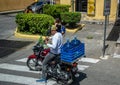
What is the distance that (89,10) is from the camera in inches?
963

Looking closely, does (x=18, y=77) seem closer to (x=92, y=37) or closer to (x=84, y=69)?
(x=84, y=69)

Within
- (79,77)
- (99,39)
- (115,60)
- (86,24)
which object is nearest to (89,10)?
(86,24)

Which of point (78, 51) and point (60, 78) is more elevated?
point (78, 51)

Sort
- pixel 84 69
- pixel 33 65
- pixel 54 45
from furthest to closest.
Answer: pixel 84 69 < pixel 33 65 < pixel 54 45

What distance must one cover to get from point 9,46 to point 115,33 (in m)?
7.58

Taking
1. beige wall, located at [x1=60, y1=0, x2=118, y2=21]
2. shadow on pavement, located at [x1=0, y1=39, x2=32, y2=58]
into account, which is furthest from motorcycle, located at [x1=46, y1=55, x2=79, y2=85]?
beige wall, located at [x1=60, y1=0, x2=118, y2=21]

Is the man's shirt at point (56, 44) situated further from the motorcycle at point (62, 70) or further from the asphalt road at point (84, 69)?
the asphalt road at point (84, 69)

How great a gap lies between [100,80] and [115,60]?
300cm

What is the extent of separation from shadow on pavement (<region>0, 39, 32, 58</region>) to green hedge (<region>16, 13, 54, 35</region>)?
177cm

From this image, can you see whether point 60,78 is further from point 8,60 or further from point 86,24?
point 86,24

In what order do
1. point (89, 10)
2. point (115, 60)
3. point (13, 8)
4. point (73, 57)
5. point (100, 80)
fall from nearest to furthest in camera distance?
point (73, 57) < point (100, 80) < point (115, 60) < point (89, 10) < point (13, 8)

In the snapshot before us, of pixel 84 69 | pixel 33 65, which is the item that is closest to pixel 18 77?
pixel 33 65

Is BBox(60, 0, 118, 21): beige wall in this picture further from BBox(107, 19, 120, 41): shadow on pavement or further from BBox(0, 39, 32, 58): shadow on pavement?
BBox(0, 39, 32, 58): shadow on pavement

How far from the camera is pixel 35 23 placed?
1942 centimetres
